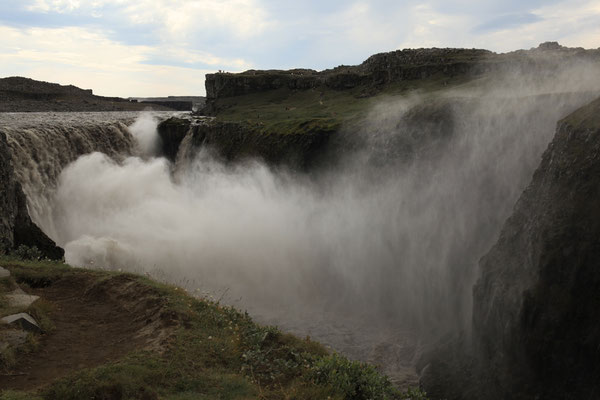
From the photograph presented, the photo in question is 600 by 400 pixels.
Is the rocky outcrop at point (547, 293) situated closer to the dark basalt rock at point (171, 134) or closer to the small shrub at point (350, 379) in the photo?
the small shrub at point (350, 379)

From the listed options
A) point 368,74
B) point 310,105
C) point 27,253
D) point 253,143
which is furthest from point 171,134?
point 27,253

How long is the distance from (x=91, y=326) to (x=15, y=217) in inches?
371

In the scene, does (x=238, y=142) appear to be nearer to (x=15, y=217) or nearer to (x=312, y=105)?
(x=312, y=105)

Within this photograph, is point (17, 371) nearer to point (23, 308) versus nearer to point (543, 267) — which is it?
point (23, 308)

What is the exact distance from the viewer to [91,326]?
36.7ft

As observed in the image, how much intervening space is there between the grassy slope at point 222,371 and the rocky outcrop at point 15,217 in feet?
21.8

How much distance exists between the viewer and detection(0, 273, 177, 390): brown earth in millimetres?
8945

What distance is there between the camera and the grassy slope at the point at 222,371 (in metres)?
8.20

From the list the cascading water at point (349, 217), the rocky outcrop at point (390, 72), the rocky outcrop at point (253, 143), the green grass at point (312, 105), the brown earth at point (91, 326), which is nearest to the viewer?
the brown earth at point (91, 326)

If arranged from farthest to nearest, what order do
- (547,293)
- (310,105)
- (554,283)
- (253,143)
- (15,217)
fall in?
1. (310,105)
2. (253,143)
3. (15,217)
4. (547,293)
5. (554,283)

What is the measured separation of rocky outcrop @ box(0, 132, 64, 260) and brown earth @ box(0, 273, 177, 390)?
17.1ft

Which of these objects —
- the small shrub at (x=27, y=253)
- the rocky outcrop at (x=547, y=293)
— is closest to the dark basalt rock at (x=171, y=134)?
the small shrub at (x=27, y=253)

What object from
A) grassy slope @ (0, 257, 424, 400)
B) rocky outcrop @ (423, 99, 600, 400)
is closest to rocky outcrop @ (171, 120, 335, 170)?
rocky outcrop @ (423, 99, 600, 400)

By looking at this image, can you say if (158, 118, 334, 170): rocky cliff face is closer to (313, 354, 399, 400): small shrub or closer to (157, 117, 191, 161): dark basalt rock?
(157, 117, 191, 161): dark basalt rock
